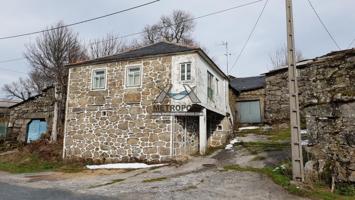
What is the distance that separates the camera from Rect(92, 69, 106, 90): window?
15898 mm

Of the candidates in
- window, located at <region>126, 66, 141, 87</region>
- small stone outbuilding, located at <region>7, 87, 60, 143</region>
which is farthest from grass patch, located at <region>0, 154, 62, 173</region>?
window, located at <region>126, 66, 141, 87</region>

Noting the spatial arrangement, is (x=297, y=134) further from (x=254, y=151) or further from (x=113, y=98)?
(x=113, y=98)

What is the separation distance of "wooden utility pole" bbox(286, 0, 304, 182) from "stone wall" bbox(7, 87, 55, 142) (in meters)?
16.9

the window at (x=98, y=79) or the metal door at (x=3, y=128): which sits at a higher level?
the window at (x=98, y=79)

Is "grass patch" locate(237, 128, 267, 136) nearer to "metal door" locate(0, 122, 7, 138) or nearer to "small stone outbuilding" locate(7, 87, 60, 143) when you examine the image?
"small stone outbuilding" locate(7, 87, 60, 143)

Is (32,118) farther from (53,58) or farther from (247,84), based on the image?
(247,84)

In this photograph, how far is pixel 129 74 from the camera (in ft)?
50.1

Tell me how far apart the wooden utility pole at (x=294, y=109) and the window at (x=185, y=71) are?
5.70m

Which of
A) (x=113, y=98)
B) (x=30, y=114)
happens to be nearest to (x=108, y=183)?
(x=113, y=98)

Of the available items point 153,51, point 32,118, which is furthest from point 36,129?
point 153,51

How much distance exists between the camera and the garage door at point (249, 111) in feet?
72.5

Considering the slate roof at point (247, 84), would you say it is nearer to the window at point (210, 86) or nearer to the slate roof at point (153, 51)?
the window at point (210, 86)

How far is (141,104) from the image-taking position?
47.8ft

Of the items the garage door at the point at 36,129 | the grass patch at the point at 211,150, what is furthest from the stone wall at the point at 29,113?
the grass patch at the point at 211,150
